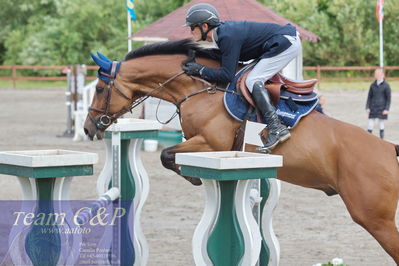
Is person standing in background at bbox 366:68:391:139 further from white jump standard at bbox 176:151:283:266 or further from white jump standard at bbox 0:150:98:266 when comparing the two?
white jump standard at bbox 0:150:98:266

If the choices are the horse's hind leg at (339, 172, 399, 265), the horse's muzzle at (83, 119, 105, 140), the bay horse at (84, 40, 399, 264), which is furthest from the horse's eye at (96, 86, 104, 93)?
the horse's hind leg at (339, 172, 399, 265)

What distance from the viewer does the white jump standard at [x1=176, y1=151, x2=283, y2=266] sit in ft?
13.3

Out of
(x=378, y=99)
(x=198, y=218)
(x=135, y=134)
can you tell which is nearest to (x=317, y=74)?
(x=378, y=99)

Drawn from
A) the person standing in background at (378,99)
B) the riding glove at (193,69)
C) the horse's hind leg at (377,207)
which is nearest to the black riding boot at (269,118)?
the riding glove at (193,69)

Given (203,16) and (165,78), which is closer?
(203,16)

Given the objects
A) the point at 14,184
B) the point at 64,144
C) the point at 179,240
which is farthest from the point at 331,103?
the point at 179,240

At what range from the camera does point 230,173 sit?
4000 mm

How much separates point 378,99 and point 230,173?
36.2 feet

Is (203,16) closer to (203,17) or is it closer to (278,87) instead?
(203,17)

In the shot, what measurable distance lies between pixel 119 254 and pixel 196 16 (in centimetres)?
176

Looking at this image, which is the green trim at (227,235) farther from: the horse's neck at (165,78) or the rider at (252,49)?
the horse's neck at (165,78)

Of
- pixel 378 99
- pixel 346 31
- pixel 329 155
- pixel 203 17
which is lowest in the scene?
pixel 329 155

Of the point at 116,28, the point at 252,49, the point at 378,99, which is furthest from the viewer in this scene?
the point at 116,28

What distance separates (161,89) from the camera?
237 inches
